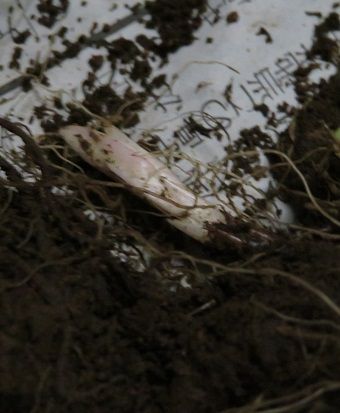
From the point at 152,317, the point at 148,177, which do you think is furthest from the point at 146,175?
the point at 152,317

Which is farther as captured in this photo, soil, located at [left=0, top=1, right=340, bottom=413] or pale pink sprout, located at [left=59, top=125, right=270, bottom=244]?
pale pink sprout, located at [left=59, top=125, right=270, bottom=244]

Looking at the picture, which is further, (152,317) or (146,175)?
(146,175)

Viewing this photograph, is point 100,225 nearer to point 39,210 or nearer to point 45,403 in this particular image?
point 39,210

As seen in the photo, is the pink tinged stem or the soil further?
the pink tinged stem

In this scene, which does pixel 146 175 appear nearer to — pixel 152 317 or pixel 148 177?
pixel 148 177

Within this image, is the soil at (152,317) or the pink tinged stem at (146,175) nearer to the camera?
the soil at (152,317)
